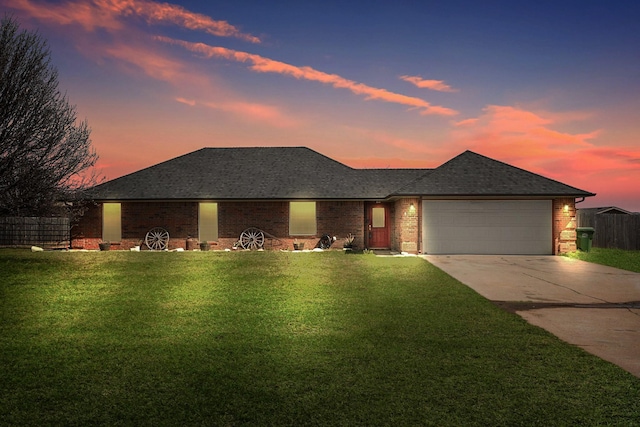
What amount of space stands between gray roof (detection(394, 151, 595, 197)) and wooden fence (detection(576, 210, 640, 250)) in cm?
567

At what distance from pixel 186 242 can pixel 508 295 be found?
55.2 feet

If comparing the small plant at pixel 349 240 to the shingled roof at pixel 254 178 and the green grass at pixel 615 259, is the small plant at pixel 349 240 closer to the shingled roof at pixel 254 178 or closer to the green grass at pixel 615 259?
the shingled roof at pixel 254 178

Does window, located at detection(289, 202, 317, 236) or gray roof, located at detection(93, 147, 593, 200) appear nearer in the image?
gray roof, located at detection(93, 147, 593, 200)

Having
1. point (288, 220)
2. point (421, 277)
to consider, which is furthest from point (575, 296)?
point (288, 220)

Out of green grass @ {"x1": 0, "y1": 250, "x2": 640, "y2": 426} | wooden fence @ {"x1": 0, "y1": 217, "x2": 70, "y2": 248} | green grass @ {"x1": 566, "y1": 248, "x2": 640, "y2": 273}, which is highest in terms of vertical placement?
wooden fence @ {"x1": 0, "y1": 217, "x2": 70, "y2": 248}

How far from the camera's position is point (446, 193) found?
69.0 ft

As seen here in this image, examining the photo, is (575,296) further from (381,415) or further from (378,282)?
(381,415)

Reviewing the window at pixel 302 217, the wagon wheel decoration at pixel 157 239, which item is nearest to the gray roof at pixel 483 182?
the window at pixel 302 217

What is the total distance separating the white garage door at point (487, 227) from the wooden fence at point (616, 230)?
21.4 ft

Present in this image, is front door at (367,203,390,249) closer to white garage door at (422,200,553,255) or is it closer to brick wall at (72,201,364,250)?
brick wall at (72,201,364,250)

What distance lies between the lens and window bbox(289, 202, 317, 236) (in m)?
23.8

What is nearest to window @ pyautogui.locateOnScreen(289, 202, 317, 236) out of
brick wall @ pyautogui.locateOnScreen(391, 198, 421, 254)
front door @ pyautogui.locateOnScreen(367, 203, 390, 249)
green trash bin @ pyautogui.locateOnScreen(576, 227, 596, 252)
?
front door @ pyautogui.locateOnScreen(367, 203, 390, 249)

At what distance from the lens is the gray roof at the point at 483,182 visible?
21.0 m

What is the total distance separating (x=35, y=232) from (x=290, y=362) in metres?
24.1
